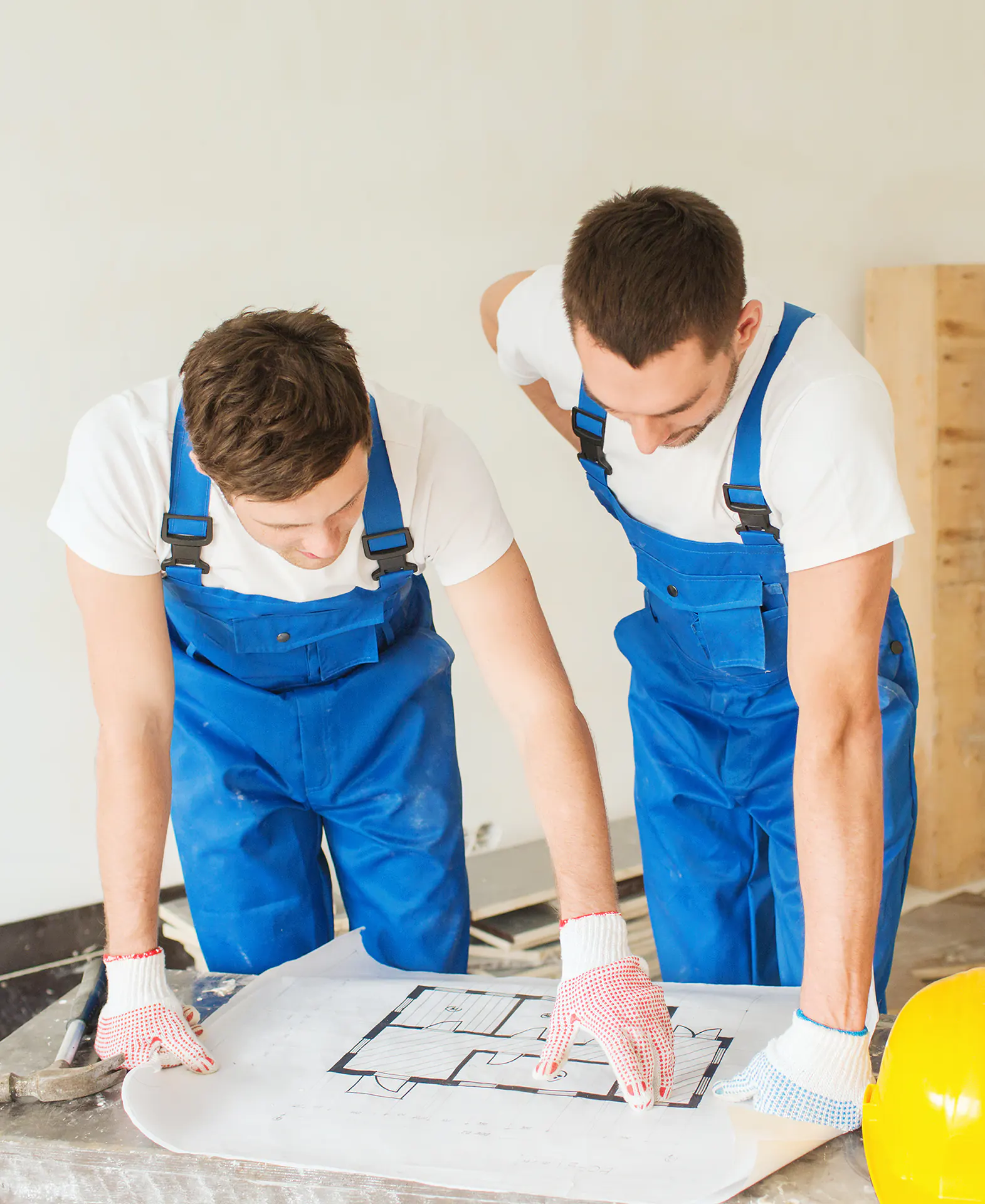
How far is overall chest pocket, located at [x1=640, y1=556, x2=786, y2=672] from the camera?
5.45 feet

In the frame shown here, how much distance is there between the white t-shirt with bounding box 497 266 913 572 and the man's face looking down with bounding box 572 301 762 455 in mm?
81

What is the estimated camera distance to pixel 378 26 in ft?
9.22

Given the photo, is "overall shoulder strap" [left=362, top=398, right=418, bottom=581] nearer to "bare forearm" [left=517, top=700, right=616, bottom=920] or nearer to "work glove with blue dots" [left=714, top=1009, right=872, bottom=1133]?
"bare forearm" [left=517, top=700, right=616, bottom=920]

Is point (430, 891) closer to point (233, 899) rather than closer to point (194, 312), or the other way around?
point (233, 899)

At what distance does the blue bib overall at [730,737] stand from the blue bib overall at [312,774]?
1.12 feet

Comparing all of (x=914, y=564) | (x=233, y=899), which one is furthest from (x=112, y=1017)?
(x=914, y=564)

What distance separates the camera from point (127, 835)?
1514 millimetres

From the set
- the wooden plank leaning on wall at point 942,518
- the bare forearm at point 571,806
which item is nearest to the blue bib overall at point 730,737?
the bare forearm at point 571,806

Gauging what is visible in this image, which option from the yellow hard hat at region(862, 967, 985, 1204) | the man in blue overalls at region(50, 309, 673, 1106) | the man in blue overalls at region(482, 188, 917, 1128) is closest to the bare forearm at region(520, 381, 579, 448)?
the man in blue overalls at region(482, 188, 917, 1128)

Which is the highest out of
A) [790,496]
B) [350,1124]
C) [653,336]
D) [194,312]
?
[194,312]

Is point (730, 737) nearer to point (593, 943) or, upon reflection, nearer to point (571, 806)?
point (571, 806)

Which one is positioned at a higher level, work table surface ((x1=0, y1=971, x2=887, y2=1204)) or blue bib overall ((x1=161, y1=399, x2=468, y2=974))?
blue bib overall ((x1=161, y1=399, x2=468, y2=974))

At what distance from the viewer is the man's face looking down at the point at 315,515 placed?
1.39 meters

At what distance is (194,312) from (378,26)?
85 cm
